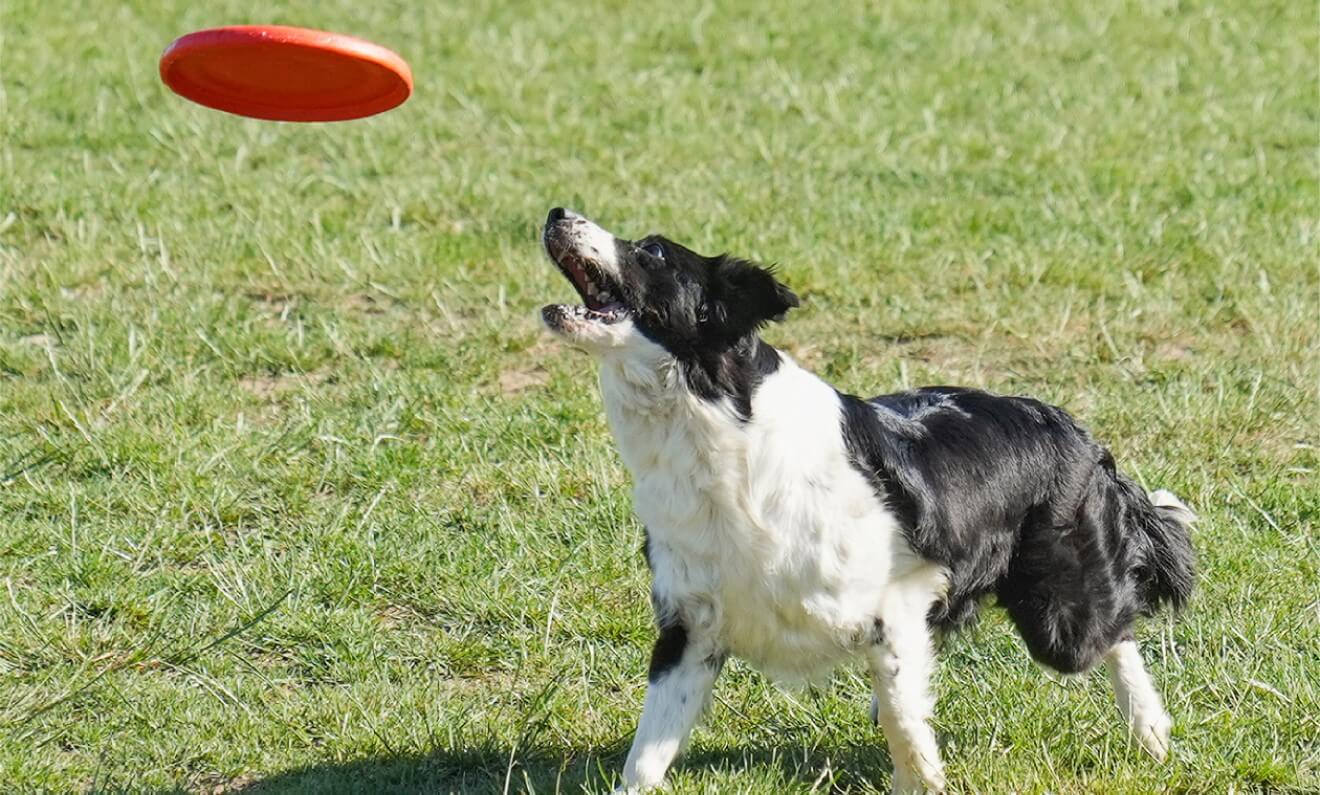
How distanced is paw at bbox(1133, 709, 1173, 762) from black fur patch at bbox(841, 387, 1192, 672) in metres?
0.23

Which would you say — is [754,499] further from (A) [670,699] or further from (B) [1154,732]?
(B) [1154,732]

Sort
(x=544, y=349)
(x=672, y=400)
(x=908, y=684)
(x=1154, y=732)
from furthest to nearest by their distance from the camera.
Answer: (x=544, y=349), (x=1154, y=732), (x=908, y=684), (x=672, y=400)

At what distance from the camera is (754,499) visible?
3.89m

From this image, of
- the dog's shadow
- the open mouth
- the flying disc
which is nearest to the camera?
the open mouth

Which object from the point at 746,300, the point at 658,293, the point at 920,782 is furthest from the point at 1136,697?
the point at 658,293

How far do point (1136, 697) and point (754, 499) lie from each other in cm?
131

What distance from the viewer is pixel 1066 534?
4391 mm

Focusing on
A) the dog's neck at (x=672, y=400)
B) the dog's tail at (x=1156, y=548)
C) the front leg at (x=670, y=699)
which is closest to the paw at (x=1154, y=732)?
the dog's tail at (x=1156, y=548)

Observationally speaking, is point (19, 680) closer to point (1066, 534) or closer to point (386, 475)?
point (386, 475)

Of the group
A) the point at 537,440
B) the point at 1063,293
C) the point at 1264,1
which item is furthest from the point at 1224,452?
the point at 1264,1

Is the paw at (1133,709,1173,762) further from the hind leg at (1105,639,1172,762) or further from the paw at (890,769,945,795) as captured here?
the paw at (890,769,945,795)

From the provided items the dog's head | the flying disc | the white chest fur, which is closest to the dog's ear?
the dog's head

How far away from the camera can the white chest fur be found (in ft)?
12.7

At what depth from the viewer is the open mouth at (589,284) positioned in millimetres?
3863
